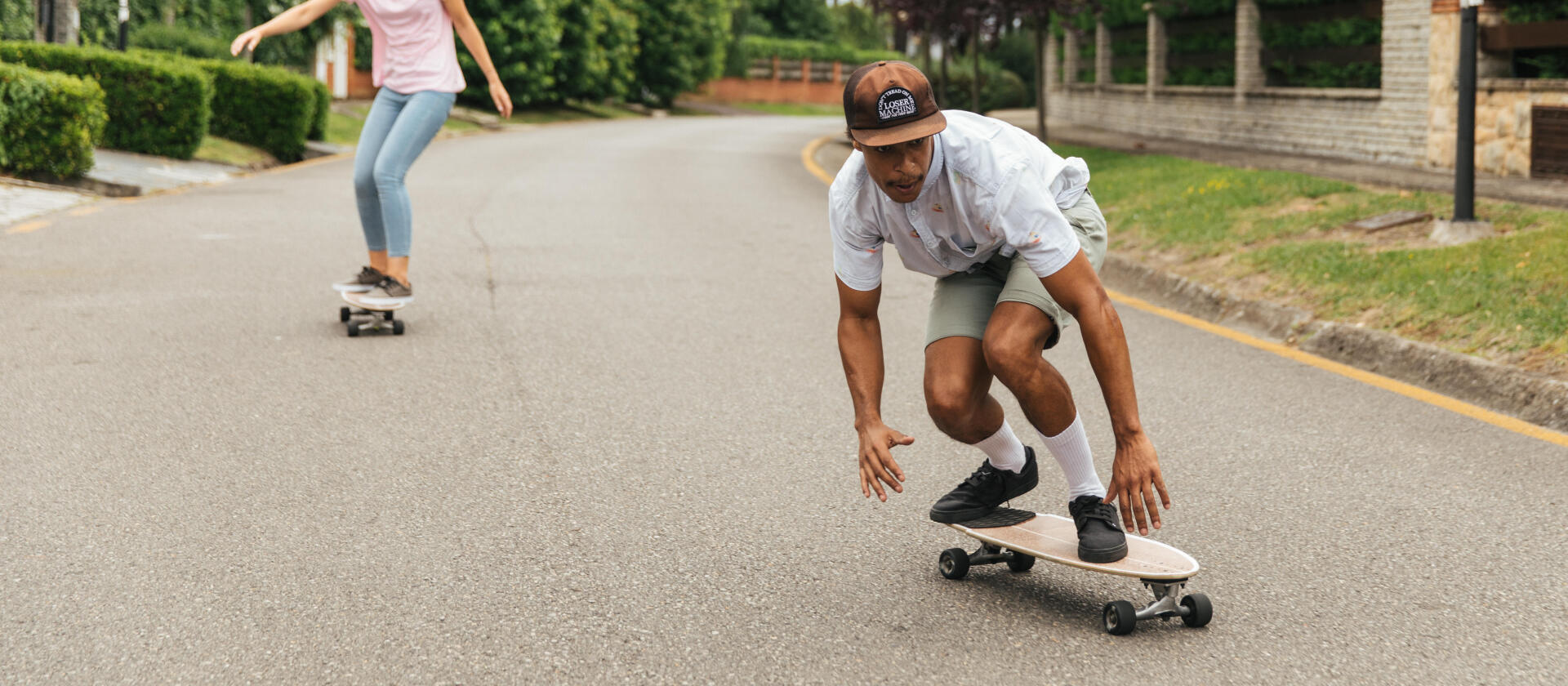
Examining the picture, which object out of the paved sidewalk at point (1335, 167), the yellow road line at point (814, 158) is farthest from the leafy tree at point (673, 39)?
the paved sidewalk at point (1335, 167)

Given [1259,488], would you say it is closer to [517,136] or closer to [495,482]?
[495,482]

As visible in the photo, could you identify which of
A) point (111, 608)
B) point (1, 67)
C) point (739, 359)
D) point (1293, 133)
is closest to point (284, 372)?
point (739, 359)

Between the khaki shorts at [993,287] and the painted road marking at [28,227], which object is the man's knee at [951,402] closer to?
the khaki shorts at [993,287]

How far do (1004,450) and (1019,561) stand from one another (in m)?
0.32

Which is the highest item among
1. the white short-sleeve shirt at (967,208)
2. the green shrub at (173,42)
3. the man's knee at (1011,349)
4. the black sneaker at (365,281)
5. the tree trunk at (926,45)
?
the green shrub at (173,42)

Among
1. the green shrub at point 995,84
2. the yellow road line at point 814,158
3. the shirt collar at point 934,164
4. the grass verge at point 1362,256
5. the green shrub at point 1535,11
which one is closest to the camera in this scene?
the shirt collar at point 934,164

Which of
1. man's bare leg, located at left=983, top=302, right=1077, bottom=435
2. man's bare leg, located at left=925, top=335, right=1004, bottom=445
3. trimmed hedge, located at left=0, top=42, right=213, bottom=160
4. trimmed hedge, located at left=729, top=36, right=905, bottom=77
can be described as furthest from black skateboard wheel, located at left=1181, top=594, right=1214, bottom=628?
trimmed hedge, located at left=729, top=36, right=905, bottom=77

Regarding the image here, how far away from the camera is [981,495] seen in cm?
419

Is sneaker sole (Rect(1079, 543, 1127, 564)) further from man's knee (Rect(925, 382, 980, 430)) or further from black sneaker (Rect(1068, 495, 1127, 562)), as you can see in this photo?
man's knee (Rect(925, 382, 980, 430))

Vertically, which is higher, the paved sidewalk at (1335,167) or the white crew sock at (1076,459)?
the paved sidewalk at (1335,167)

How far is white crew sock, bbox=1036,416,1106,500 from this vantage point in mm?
3959

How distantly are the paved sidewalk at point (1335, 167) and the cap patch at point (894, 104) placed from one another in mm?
10062

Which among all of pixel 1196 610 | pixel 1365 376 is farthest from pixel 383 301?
pixel 1196 610

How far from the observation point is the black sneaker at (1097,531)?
151 inches
